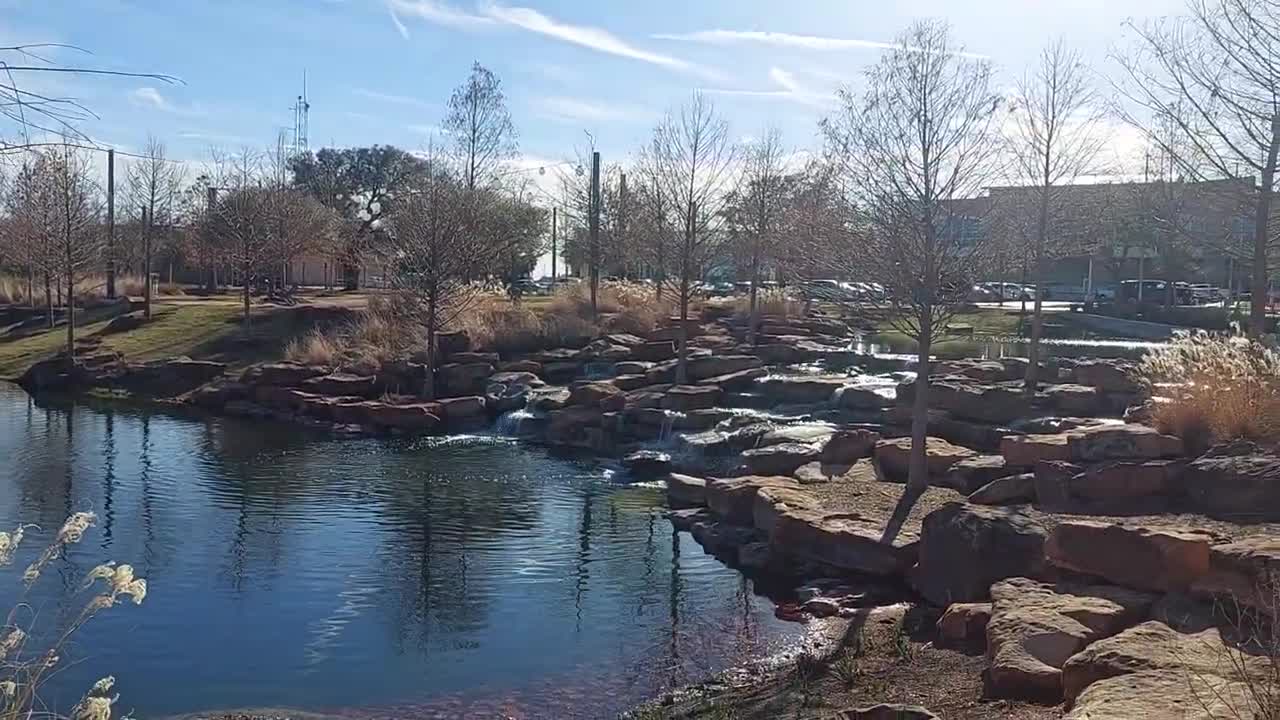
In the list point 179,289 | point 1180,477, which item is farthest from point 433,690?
point 179,289

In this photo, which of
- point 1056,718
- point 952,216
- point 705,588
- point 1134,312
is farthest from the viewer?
point 1134,312

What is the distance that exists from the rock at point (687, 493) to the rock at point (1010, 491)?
4356 mm

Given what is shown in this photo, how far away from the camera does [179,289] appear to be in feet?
149

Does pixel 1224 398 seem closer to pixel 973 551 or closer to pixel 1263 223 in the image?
pixel 1263 223

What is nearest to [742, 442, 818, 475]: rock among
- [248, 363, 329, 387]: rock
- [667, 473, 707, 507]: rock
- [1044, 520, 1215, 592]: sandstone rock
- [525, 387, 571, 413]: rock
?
[667, 473, 707, 507]: rock

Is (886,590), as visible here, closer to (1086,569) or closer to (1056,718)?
(1086,569)

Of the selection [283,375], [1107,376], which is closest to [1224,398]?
[1107,376]

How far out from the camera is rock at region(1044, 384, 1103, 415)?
17.9 m

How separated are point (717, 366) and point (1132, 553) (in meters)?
16.3

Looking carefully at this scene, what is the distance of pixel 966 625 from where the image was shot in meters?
8.83

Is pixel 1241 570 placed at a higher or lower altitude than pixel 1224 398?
lower

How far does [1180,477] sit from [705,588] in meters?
4.56

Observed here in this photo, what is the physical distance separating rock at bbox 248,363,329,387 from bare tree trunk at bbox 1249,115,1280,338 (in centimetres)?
1879

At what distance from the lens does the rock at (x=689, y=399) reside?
71.2ft
